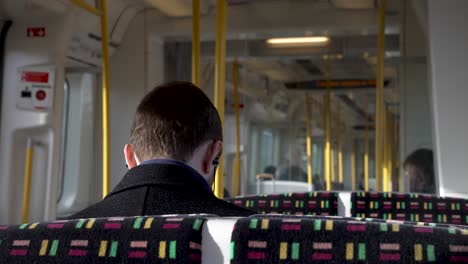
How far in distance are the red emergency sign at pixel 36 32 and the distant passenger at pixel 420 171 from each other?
3.52 metres

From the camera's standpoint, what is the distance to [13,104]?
5.45m

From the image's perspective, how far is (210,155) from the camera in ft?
4.06

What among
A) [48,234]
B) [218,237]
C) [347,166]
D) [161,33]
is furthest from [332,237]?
[347,166]

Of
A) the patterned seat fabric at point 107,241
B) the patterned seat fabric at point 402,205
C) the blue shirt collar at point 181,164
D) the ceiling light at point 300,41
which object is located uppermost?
the ceiling light at point 300,41

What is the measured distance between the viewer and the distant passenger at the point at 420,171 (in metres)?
5.91

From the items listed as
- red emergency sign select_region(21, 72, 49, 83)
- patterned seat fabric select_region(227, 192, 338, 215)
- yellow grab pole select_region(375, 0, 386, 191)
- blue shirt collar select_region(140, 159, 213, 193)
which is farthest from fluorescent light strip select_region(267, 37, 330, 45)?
blue shirt collar select_region(140, 159, 213, 193)

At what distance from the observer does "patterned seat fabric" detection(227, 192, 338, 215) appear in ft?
6.52

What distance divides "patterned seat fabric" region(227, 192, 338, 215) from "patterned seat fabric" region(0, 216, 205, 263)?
1.23 meters

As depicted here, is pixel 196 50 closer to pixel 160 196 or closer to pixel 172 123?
pixel 172 123

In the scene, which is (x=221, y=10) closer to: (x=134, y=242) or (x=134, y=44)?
(x=134, y=242)

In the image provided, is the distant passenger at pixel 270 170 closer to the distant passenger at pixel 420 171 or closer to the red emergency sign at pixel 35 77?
the distant passenger at pixel 420 171

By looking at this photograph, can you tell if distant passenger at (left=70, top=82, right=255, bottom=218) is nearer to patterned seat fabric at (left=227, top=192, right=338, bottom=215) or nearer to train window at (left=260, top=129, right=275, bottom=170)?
patterned seat fabric at (left=227, top=192, right=338, bottom=215)

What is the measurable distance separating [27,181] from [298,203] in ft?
12.5

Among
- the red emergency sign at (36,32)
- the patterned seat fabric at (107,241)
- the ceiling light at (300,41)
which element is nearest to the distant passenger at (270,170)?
the ceiling light at (300,41)
